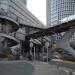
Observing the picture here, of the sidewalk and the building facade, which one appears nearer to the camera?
the sidewalk

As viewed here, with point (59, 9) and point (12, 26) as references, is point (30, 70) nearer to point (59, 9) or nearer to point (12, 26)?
point (12, 26)

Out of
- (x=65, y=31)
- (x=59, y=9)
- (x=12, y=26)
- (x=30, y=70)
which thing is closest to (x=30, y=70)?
(x=30, y=70)

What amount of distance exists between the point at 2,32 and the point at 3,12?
6699 mm

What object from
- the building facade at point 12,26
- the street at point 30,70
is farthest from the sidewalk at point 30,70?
Result: the building facade at point 12,26

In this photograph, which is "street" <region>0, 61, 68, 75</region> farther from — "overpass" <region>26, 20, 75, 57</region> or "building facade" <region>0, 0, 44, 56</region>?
"building facade" <region>0, 0, 44, 56</region>

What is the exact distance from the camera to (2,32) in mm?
87375

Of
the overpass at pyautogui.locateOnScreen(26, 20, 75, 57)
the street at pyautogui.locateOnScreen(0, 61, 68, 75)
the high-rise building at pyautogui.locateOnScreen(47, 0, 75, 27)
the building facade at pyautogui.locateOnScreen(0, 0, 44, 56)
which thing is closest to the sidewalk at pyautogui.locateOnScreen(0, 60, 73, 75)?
the street at pyautogui.locateOnScreen(0, 61, 68, 75)

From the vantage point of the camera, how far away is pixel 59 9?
393 ft

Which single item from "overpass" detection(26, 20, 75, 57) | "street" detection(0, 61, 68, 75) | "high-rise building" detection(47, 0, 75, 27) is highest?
"high-rise building" detection(47, 0, 75, 27)

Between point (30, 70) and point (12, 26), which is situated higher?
point (12, 26)

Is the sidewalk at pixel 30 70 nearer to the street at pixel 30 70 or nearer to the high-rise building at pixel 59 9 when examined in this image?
the street at pixel 30 70

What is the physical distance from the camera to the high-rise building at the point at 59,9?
12050cm

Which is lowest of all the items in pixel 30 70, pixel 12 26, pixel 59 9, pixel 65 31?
pixel 30 70

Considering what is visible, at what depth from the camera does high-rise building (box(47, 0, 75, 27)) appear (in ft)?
395
